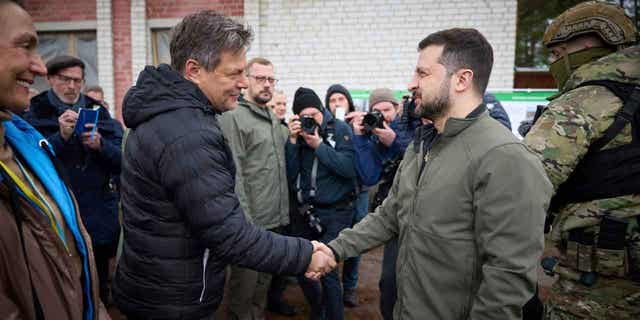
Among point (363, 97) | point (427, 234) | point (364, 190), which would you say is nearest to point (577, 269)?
point (427, 234)

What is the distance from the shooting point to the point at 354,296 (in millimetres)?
4047

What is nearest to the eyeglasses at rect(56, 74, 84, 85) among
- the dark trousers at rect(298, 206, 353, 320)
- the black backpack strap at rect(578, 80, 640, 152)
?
the dark trousers at rect(298, 206, 353, 320)

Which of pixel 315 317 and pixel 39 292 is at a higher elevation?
pixel 39 292

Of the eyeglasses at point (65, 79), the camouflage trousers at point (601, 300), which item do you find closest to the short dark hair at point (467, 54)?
the camouflage trousers at point (601, 300)

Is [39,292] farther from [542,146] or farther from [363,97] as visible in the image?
[363,97]

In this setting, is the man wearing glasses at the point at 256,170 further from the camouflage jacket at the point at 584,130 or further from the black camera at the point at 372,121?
the camouflage jacket at the point at 584,130

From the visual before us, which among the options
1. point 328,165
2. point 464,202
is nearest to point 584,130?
point 464,202

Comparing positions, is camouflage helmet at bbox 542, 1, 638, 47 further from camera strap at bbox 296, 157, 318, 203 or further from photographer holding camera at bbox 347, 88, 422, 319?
camera strap at bbox 296, 157, 318, 203

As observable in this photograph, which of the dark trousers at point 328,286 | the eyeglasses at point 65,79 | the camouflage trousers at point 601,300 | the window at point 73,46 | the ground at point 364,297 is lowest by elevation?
the ground at point 364,297

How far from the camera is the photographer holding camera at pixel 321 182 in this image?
3227mm

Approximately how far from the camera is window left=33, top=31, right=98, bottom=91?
7.56 metres

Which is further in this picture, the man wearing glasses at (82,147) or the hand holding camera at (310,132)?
the hand holding camera at (310,132)

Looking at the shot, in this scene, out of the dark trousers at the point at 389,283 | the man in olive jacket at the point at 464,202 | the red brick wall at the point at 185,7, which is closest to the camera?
the man in olive jacket at the point at 464,202

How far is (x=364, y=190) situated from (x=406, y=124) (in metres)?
1.25
